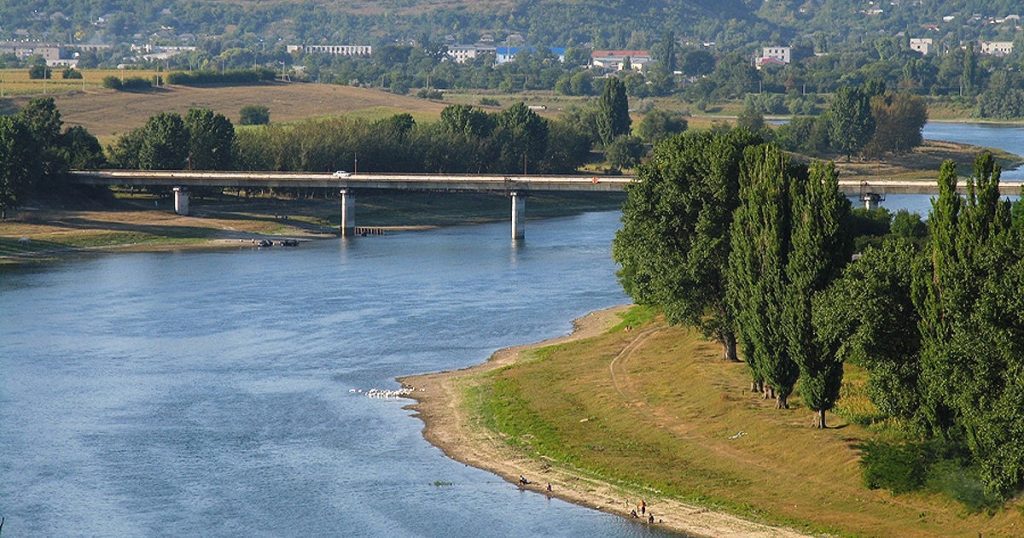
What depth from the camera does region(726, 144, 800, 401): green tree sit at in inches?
2709

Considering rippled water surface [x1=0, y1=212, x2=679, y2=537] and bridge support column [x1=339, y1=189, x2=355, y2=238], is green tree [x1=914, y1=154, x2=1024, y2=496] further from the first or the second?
bridge support column [x1=339, y1=189, x2=355, y2=238]

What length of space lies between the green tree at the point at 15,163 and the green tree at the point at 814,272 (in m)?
88.5

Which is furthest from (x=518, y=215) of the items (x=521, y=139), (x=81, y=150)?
(x=521, y=139)

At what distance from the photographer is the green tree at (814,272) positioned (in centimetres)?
6600

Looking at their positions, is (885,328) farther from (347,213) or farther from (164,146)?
(164,146)

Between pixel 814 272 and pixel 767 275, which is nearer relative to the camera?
pixel 814 272

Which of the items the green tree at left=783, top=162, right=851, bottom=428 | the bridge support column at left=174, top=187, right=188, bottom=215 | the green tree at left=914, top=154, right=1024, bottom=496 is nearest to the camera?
the green tree at left=914, top=154, right=1024, bottom=496

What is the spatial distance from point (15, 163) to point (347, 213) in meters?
27.6

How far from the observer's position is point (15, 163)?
144 metres

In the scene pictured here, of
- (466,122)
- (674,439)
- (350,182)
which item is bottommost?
(674,439)

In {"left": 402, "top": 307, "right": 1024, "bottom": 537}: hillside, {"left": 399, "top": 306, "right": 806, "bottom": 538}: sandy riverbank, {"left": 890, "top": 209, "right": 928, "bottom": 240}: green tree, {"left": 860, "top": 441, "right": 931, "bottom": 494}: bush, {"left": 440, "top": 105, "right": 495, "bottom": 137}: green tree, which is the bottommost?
{"left": 399, "top": 306, "right": 806, "bottom": 538}: sandy riverbank

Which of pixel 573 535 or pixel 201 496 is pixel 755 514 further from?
pixel 201 496

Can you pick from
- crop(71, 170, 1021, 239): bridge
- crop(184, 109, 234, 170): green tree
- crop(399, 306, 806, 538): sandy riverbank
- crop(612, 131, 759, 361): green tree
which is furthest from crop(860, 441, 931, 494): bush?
crop(184, 109, 234, 170): green tree

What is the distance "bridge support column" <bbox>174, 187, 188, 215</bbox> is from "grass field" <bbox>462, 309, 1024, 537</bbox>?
2874 inches
